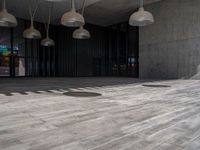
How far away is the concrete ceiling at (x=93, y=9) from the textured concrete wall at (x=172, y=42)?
5.92 ft

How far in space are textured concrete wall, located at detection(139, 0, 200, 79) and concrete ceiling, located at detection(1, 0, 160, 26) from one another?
5.92 feet

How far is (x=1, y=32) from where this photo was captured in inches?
615

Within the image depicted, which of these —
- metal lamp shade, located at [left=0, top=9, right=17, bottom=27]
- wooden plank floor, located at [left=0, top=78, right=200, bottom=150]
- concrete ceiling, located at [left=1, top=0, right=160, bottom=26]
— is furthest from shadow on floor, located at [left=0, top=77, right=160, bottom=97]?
concrete ceiling, located at [left=1, top=0, right=160, bottom=26]

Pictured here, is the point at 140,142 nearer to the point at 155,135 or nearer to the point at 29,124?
the point at 155,135

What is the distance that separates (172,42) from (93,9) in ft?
21.5

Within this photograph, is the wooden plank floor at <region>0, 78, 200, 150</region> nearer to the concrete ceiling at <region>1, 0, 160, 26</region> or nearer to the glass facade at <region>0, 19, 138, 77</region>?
the concrete ceiling at <region>1, 0, 160, 26</region>

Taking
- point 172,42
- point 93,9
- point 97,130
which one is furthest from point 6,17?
point 172,42

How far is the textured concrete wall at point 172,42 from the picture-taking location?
1143 centimetres

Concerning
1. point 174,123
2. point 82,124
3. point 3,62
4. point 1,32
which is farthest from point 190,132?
point 1,32

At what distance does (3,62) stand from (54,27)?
6.29 m

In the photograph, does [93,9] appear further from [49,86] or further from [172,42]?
[49,86]

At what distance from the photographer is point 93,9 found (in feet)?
46.5

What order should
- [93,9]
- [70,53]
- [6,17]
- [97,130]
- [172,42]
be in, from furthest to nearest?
1. [70,53]
2. [93,9]
3. [172,42]
4. [6,17]
5. [97,130]

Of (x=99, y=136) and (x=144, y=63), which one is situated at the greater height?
(x=144, y=63)
